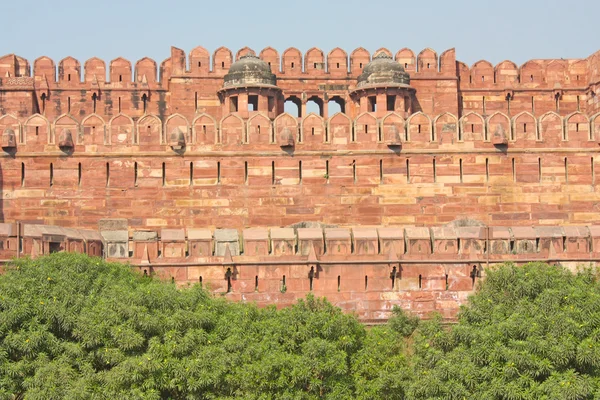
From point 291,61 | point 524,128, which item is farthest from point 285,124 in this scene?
point 291,61

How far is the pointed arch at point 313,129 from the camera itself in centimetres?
3197

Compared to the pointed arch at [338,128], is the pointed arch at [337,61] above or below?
above

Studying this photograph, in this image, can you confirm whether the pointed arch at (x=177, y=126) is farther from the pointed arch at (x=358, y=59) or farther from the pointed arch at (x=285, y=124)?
the pointed arch at (x=358, y=59)

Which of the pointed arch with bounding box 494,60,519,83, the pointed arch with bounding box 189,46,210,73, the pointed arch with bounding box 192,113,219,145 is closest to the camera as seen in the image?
the pointed arch with bounding box 192,113,219,145

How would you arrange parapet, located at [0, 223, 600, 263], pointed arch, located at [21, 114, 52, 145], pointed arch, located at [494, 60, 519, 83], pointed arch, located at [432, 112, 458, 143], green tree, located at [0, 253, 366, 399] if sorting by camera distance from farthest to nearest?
pointed arch, located at [494, 60, 519, 83] → pointed arch, located at [432, 112, 458, 143] → pointed arch, located at [21, 114, 52, 145] → parapet, located at [0, 223, 600, 263] → green tree, located at [0, 253, 366, 399]

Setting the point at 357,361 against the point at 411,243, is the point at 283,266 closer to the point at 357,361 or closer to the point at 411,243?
the point at 411,243

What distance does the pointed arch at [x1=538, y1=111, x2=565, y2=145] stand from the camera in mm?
32469

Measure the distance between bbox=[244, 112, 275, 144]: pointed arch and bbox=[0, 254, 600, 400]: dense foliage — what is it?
876cm

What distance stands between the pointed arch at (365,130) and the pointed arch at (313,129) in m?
Result: 0.83

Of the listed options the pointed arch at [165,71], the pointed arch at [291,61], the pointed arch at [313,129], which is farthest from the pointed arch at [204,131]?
the pointed arch at [291,61]

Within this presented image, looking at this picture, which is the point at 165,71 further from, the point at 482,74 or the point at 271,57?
the point at 482,74

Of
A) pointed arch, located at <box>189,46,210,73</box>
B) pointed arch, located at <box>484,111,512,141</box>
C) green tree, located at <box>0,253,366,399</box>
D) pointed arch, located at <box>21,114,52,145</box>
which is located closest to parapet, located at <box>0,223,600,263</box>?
green tree, located at <box>0,253,366,399</box>

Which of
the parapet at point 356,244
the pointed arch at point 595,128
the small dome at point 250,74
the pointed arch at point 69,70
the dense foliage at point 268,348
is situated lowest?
the dense foliage at point 268,348

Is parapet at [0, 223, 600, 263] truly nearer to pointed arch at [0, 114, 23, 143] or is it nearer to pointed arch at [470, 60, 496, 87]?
pointed arch at [0, 114, 23, 143]
